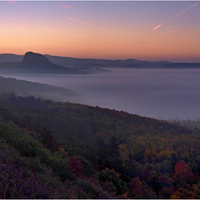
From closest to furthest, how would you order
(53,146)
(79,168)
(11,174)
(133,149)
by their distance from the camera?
(11,174), (79,168), (53,146), (133,149)

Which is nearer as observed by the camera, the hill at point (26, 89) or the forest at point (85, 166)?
the forest at point (85, 166)

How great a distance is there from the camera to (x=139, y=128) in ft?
140

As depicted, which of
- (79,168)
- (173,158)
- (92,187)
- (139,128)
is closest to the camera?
(92,187)

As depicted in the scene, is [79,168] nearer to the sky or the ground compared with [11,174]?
nearer to the ground

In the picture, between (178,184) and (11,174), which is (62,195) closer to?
(11,174)

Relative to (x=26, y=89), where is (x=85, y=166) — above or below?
above

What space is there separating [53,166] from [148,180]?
8.90 metres

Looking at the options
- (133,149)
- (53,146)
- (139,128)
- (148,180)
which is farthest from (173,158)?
(139,128)

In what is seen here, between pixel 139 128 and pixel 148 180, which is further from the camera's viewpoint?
pixel 139 128

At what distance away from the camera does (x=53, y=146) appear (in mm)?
13828

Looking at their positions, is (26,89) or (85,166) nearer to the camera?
(85,166)

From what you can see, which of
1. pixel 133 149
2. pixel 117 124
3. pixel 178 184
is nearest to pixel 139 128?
pixel 117 124

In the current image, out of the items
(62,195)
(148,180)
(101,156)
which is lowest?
(148,180)

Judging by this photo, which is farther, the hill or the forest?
the hill
